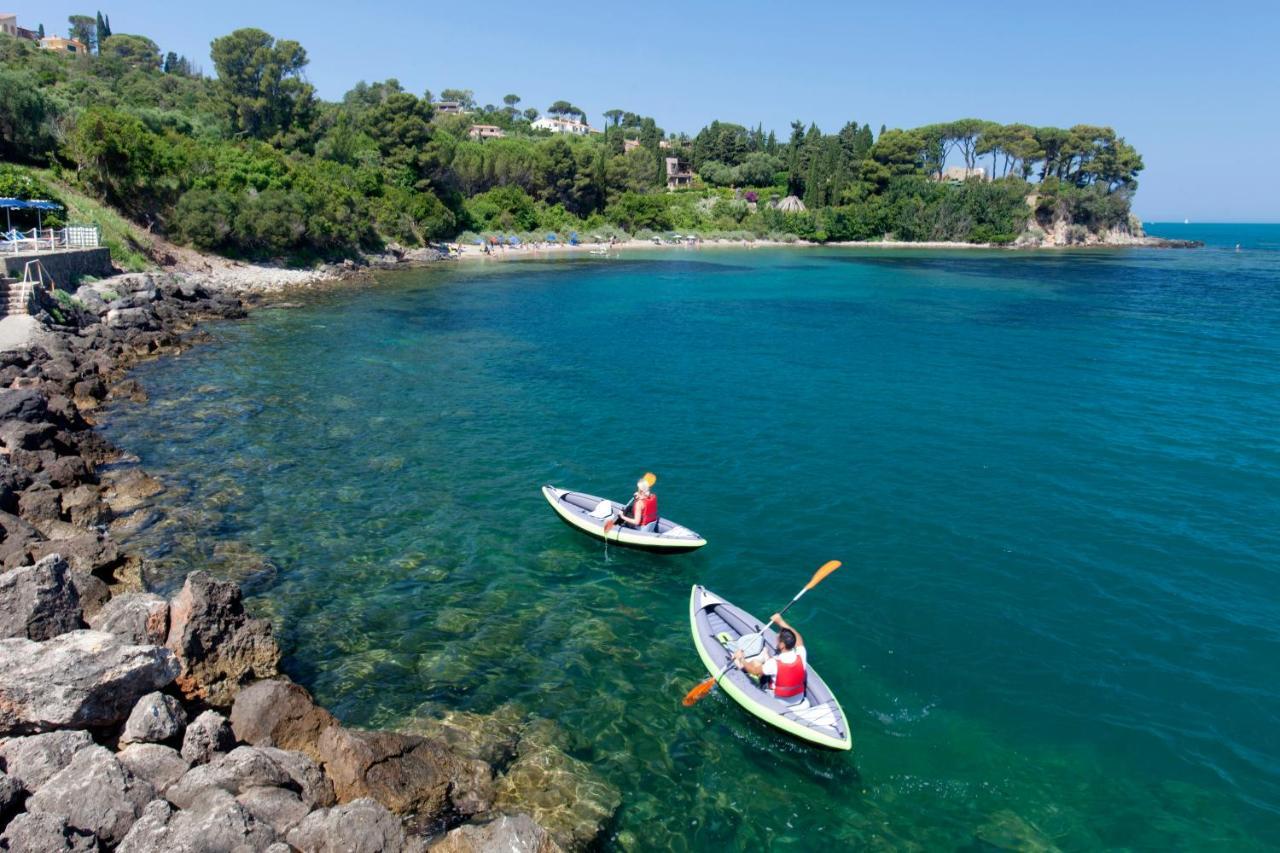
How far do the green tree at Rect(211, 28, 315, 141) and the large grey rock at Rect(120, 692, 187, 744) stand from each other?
93857 millimetres

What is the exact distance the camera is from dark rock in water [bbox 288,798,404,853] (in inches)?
357

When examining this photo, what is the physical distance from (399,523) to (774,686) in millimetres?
11284

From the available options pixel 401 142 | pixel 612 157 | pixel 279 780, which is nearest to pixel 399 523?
pixel 279 780

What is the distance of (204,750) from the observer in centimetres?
→ 1046

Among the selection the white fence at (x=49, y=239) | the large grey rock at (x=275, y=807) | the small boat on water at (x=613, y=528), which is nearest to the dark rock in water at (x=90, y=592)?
the large grey rock at (x=275, y=807)

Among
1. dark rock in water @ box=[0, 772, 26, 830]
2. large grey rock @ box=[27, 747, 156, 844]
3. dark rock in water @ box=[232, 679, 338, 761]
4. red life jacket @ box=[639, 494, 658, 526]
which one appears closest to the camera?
dark rock in water @ box=[0, 772, 26, 830]

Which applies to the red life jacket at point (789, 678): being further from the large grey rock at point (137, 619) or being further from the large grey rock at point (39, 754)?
the large grey rock at point (137, 619)

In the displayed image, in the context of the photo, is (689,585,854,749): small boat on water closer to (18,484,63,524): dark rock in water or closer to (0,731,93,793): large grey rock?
(0,731,93,793): large grey rock

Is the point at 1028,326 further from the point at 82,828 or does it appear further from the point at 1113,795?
the point at 82,828

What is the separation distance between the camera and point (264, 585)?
16906 mm

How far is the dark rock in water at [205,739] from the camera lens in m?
10.4

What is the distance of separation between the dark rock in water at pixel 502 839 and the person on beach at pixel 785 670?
17.3ft

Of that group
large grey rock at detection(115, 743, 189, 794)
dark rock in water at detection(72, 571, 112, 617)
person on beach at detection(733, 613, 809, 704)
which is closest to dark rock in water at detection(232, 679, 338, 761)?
large grey rock at detection(115, 743, 189, 794)

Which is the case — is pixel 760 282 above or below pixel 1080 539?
above
